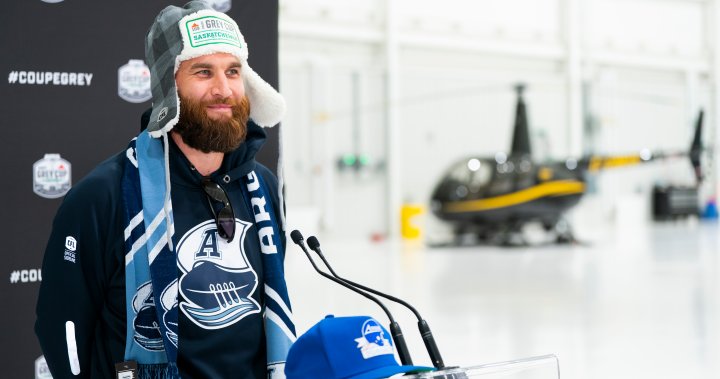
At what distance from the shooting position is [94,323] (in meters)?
1.55

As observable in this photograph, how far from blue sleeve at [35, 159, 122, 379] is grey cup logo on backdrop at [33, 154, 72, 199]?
902mm

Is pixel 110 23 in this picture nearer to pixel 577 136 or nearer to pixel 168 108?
pixel 168 108

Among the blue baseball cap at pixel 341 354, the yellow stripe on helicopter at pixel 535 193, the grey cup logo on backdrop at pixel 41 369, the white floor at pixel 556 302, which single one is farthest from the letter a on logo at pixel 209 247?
the yellow stripe on helicopter at pixel 535 193

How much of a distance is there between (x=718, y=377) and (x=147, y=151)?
10.4ft

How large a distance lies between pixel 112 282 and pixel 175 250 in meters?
0.16

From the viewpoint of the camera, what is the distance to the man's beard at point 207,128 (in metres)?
1.55

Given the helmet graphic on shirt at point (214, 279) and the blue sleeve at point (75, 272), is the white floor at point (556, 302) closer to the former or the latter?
the helmet graphic on shirt at point (214, 279)

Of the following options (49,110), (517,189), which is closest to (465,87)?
(517,189)

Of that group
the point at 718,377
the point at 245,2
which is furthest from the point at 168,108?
the point at 718,377

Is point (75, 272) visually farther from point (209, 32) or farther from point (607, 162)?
point (607, 162)

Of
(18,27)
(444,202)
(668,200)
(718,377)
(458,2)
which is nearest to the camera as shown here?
(18,27)

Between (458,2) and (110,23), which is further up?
(458,2)

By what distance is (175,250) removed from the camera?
1525 millimetres

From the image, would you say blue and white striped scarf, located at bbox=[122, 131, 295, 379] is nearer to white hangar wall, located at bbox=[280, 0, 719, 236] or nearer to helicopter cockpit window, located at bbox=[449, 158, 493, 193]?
helicopter cockpit window, located at bbox=[449, 158, 493, 193]
